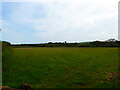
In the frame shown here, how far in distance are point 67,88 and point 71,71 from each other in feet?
16.5

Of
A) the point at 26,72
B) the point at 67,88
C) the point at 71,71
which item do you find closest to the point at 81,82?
the point at 67,88

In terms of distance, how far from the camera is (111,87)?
36.6ft

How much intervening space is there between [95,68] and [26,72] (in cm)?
613

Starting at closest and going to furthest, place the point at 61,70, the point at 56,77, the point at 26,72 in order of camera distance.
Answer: the point at 56,77
the point at 26,72
the point at 61,70

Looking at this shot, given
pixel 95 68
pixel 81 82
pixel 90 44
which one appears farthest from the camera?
pixel 90 44

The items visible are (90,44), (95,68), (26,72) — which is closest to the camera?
(26,72)

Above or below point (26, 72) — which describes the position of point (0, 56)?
above

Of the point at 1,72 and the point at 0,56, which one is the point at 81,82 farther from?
the point at 0,56

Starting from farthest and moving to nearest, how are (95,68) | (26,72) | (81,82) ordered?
1. (95,68)
2. (26,72)
3. (81,82)

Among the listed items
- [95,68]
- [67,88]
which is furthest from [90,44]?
[67,88]

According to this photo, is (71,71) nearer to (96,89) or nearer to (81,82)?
(81,82)

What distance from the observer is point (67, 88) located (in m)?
11.7

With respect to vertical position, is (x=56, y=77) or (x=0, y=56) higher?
(x=0, y=56)

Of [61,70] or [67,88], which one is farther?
[61,70]
